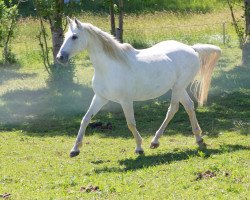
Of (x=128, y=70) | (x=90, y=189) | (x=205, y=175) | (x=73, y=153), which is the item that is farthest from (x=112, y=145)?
(x=205, y=175)

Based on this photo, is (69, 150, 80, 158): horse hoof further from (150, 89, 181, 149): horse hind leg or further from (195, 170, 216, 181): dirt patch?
(195, 170, 216, 181): dirt patch

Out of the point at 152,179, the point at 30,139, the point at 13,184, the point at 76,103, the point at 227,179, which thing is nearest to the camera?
the point at 227,179

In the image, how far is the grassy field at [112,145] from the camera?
24.2 ft

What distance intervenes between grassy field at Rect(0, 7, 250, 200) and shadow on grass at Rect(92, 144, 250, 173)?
0.02 meters

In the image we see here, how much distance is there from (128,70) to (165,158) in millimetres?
1468

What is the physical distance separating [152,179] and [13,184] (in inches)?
73.8

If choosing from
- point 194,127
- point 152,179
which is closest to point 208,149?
point 194,127

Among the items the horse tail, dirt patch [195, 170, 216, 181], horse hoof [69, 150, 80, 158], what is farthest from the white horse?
dirt patch [195, 170, 216, 181]

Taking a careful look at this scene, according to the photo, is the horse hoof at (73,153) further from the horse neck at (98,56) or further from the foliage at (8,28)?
the foliage at (8,28)

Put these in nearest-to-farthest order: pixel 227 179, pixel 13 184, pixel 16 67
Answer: pixel 227 179 < pixel 13 184 < pixel 16 67

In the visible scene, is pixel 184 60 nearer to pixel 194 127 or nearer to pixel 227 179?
pixel 194 127

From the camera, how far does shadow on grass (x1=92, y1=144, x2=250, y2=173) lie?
29.4ft

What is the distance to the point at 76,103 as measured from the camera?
51.4 ft

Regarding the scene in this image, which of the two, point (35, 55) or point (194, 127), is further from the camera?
point (35, 55)
